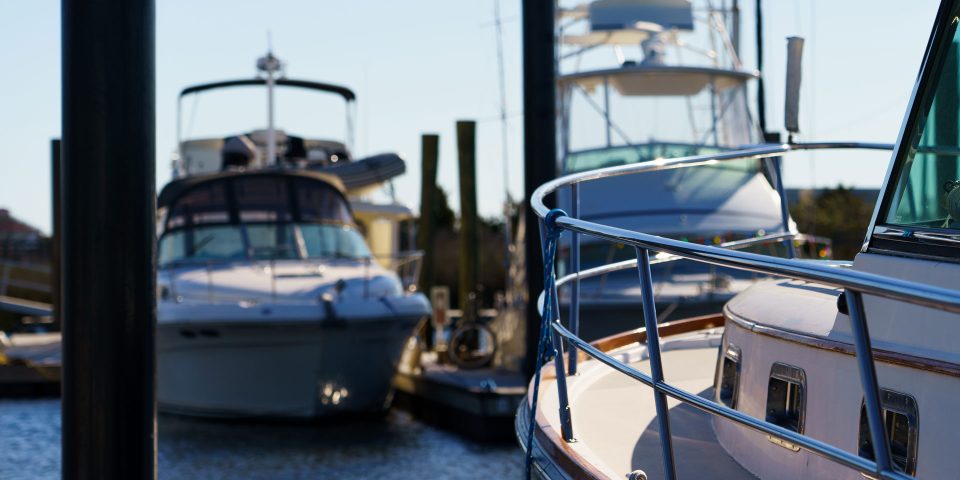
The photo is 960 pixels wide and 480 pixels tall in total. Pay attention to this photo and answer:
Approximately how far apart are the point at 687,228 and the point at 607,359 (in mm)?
9143

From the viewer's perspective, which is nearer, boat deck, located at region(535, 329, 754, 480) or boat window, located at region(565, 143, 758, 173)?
boat deck, located at region(535, 329, 754, 480)

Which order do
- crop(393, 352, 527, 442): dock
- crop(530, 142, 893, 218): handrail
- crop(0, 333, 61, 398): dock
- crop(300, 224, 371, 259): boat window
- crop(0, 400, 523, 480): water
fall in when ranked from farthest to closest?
crop(0, 333, 61, 398): dock → crop(300, 224, 371, 259): boat window → crop(393, 352, 527, 442): dock → crop(0, 400, 523, 480): water → crop(530, 142, 893, 218): handrail

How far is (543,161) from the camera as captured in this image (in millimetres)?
7418

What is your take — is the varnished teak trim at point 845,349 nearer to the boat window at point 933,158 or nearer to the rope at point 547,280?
the boat window at point 933,158

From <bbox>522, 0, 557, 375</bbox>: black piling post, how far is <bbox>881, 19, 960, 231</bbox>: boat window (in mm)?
4261

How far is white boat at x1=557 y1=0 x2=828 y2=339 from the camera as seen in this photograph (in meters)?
11.6

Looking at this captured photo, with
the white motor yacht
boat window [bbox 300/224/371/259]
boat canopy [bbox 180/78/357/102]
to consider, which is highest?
boat canopy [bbox 180/78/357/102]

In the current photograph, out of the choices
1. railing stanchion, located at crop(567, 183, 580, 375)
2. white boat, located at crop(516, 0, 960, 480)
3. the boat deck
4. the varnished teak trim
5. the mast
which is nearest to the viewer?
white boat, located at crop(516, 0, 960, 480)

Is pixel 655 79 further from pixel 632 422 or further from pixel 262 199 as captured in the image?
pixel 632 422

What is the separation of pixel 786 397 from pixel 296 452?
8889mm

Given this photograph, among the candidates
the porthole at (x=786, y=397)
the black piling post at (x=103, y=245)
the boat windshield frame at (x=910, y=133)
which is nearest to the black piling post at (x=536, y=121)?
the black piling post at (x=103, y=245)

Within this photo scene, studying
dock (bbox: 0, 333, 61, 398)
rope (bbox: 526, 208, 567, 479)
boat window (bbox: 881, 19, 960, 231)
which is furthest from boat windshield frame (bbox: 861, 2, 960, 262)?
dock (bbox: 0, 333, 61, 398)

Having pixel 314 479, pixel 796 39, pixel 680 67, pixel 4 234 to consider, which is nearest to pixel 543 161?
pixel 796 39

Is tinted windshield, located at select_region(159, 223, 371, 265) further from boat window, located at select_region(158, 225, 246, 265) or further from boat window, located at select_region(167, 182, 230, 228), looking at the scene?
boat window, located at select_region(167, 182, 230, 228)
